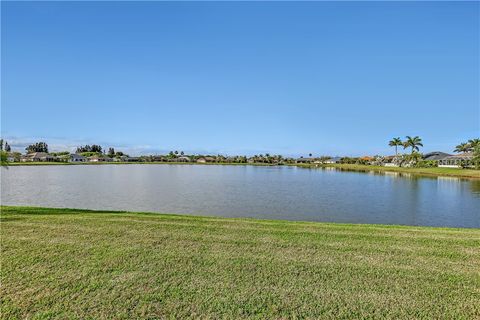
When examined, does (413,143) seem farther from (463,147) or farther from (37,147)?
(37,147)

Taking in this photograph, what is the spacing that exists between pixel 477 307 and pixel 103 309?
466 cm

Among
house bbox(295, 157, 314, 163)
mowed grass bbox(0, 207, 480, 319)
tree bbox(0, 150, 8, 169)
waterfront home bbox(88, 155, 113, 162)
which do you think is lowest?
mowed grass bbox(0, 207, 480, 319)

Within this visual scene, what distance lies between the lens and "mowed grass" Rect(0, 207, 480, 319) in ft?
12.4

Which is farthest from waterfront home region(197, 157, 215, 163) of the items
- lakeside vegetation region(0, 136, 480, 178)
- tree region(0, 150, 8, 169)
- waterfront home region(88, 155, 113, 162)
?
tree region(0, 150, 8, 169)

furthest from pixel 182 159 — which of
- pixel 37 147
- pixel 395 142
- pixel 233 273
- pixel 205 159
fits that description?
pixel 233 273

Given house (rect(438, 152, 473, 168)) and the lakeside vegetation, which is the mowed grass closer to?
the lakeside vegetation

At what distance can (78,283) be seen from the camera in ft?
14.3

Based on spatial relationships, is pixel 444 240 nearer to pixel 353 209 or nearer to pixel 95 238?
pixel 95 238

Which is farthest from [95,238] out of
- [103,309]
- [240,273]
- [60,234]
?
[240,273]

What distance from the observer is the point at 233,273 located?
4758mm

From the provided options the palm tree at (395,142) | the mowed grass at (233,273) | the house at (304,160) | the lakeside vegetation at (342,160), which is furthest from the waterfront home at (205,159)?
the mowed grass at (233,273)

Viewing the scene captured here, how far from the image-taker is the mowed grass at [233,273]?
3770 millimetres

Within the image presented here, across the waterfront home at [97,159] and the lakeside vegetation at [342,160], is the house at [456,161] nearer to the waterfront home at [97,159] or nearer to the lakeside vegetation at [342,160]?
the lakeside vegetation at [342,160]

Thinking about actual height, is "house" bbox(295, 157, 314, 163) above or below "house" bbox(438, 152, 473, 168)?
above
